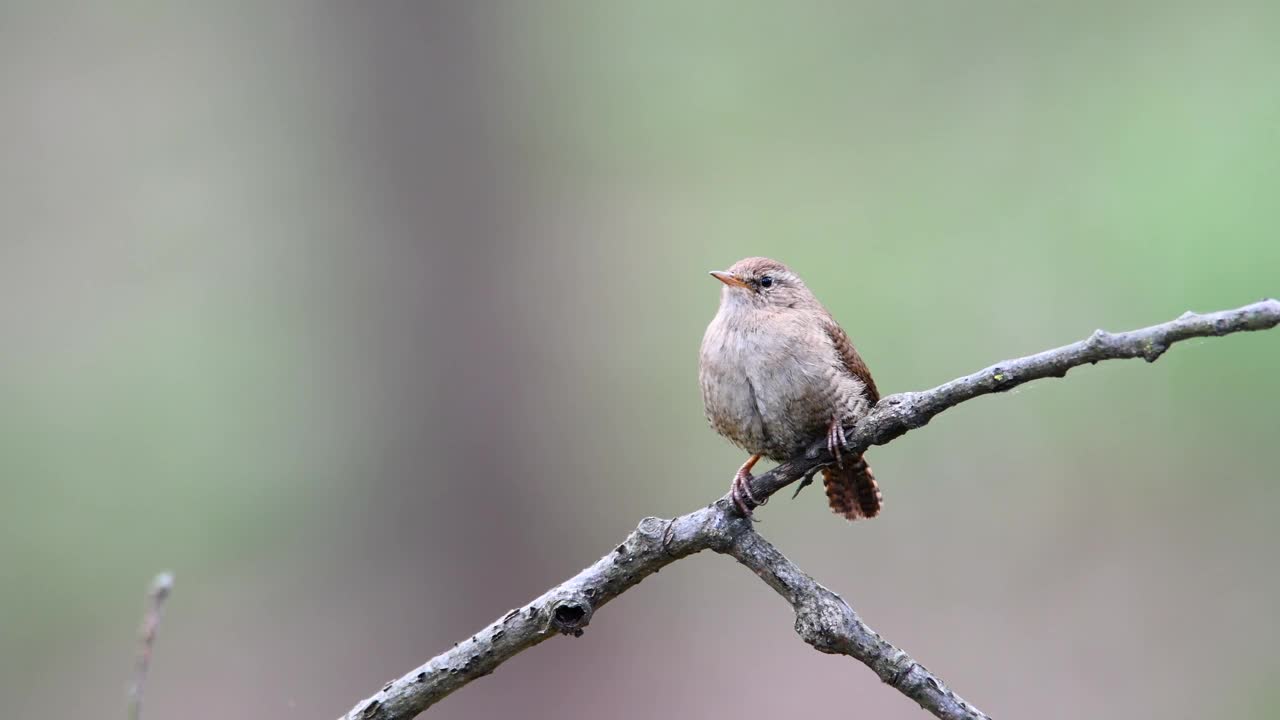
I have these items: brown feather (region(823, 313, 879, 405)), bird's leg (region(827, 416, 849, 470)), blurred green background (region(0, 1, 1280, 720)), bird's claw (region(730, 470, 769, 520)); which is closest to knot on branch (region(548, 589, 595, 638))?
bird's claw (region(730, 470, 769, 520))

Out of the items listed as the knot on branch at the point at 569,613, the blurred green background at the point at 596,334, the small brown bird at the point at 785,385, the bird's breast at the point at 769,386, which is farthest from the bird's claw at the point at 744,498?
the blurred green background at the point at 596,334

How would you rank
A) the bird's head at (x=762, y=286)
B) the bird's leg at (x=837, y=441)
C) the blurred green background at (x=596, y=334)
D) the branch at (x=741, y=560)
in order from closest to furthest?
1. the branch at (x=741, y=560)
2. the bird's leg at (x=837, y=441)
3. the bird's head at (x=762, y=286)
4. the blurred green background at (x=596, y=334)

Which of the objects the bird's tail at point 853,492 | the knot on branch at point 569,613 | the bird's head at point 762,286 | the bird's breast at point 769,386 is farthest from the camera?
the bird's head at point 762,286

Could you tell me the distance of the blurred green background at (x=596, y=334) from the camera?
6.47m

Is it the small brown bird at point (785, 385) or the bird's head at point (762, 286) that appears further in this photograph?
the bird's head at point (762, 286)

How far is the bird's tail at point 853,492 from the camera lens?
3.09m

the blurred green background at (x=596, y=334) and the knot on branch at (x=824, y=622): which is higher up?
the blurred green background at (x=596, y=334)

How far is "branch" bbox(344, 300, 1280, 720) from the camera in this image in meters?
1.89

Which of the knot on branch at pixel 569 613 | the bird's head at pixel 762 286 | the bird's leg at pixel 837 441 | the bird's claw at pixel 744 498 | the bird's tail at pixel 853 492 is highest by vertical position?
the bird's head at pixel 762 286

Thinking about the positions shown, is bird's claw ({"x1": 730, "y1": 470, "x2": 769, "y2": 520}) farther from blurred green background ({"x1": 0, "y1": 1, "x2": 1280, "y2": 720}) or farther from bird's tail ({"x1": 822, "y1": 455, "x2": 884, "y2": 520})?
blurred green background ({"x1": 0, "y1": 1, "x2": 1280, "y2": 720})

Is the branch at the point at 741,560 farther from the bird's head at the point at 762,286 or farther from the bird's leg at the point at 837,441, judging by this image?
the bird's head at the point at 762,286

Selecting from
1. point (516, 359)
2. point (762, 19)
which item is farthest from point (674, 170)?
point (516, 359)

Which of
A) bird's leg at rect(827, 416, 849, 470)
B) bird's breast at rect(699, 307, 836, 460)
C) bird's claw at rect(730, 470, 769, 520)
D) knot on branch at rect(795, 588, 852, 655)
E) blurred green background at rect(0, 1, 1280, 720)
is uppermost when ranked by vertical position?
blurred green background at rect(0, 1, 1280, 720)

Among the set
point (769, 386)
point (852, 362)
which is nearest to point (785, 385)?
point (769, 386)
